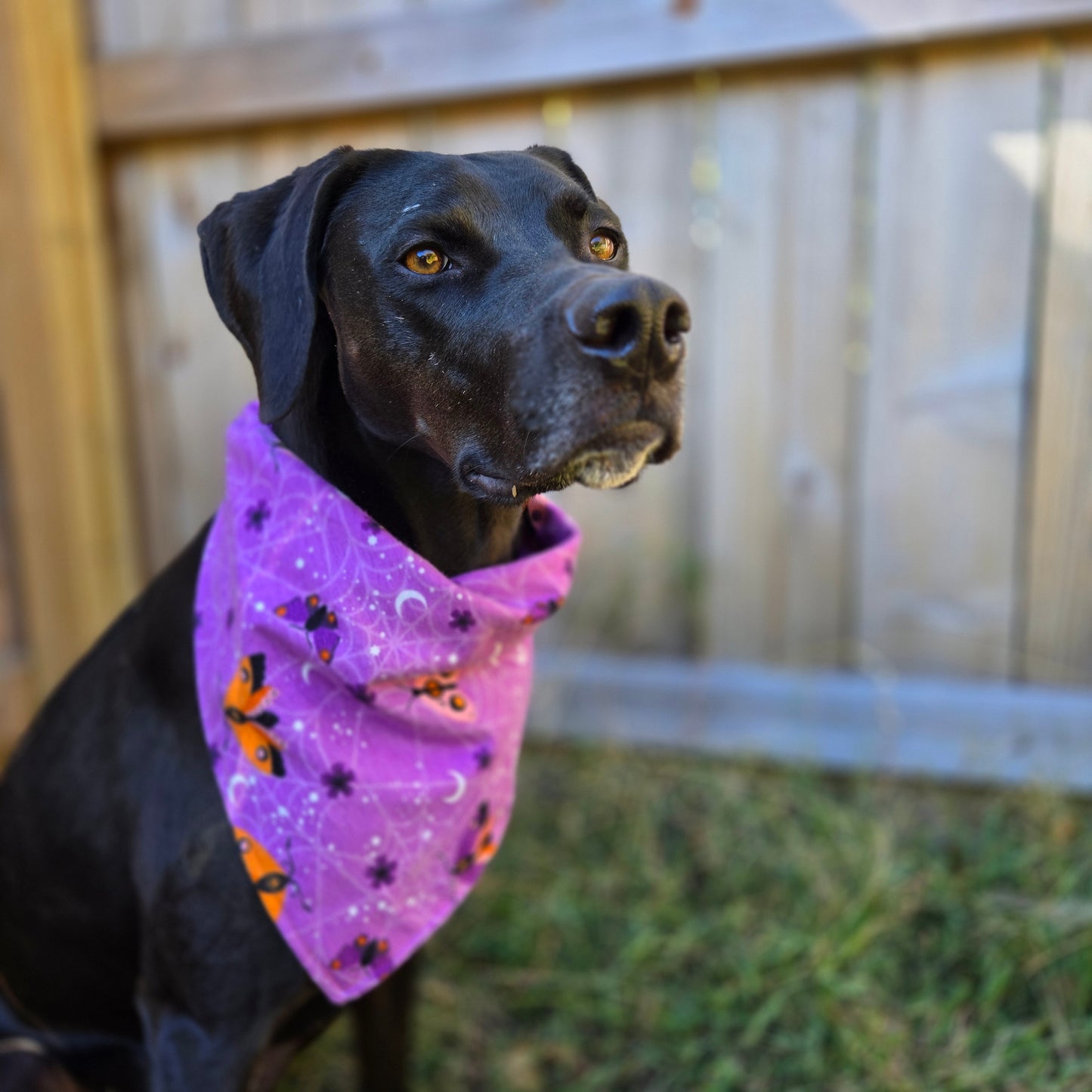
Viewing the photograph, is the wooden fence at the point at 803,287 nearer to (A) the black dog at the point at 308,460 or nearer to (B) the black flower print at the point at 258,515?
(A) the black dog at the point at 308,460

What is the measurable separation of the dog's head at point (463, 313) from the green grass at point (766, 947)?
4.86ft

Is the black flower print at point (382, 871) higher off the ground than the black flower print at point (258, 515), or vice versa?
the black flower print at point (258, 515)

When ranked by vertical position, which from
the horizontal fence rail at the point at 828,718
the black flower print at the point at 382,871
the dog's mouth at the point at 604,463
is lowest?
the horizontal fence rail at the point at 828,718

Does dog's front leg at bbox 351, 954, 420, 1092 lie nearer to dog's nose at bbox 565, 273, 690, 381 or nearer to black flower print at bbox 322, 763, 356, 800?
black flower print at bbox 322, 763, 356, 800

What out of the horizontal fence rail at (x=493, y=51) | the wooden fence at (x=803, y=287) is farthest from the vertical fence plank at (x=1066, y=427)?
the horizontal fence rail at (x=493, y=51)

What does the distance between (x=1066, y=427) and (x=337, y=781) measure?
2068 mm

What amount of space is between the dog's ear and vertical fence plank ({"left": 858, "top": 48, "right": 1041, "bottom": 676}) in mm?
1640

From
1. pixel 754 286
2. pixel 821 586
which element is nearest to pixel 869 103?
pixel 754 286

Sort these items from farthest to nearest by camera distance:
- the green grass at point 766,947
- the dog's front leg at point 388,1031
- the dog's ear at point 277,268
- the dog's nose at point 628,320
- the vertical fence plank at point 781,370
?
1. the vertical fence plank at point 781,370
2. the green grass at point 766,947
3. the dog's front leg at point 388,1031
4. the dog's ear at point 277,268
5. the dog's nose at point 628,320

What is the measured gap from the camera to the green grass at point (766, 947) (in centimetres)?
230

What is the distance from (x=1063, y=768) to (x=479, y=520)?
6.13 ft

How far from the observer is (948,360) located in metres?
2.78

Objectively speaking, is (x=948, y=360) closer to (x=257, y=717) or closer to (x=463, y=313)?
(x=463, y=313)

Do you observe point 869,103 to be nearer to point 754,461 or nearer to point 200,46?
point 754,461
